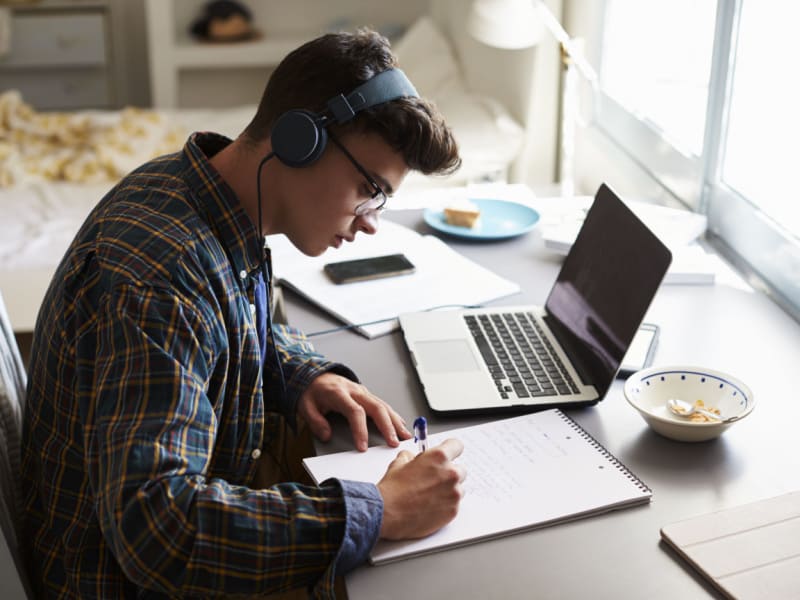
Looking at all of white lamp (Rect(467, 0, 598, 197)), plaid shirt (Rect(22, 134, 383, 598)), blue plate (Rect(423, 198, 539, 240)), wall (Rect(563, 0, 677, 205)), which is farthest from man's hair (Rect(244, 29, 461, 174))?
wall (Rect(563, 0, 677, 205))

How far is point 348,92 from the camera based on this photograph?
970 millimetres

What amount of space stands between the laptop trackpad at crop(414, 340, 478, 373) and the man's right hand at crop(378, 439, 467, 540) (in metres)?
0.25

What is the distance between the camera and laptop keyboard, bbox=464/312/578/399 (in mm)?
1090

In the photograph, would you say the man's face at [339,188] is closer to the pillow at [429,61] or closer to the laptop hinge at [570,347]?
the laptop hinge at [570,347]

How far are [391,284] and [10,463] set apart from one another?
0.63m

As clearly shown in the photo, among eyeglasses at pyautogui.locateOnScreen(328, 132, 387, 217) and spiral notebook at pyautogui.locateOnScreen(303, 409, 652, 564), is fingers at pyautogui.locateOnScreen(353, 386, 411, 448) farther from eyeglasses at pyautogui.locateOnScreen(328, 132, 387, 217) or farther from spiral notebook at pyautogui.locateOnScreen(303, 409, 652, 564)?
eyeglasses at pyautogui.locateOnScreen(328, 132, 387, 217)

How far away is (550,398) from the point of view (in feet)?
3.48

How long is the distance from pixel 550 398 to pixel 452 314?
0.90 ft

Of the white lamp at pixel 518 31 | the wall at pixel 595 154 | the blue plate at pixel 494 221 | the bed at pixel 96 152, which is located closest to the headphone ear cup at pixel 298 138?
the blue plate at pixel 494 221

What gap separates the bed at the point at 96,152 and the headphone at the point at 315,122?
4.93 ft

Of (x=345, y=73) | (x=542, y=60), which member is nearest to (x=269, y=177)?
(x=345, y=73)

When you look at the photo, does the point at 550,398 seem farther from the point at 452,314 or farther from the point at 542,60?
the point at 542,60

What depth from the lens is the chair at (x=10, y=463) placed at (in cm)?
94

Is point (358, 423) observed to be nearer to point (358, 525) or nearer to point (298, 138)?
point (358, 525)
